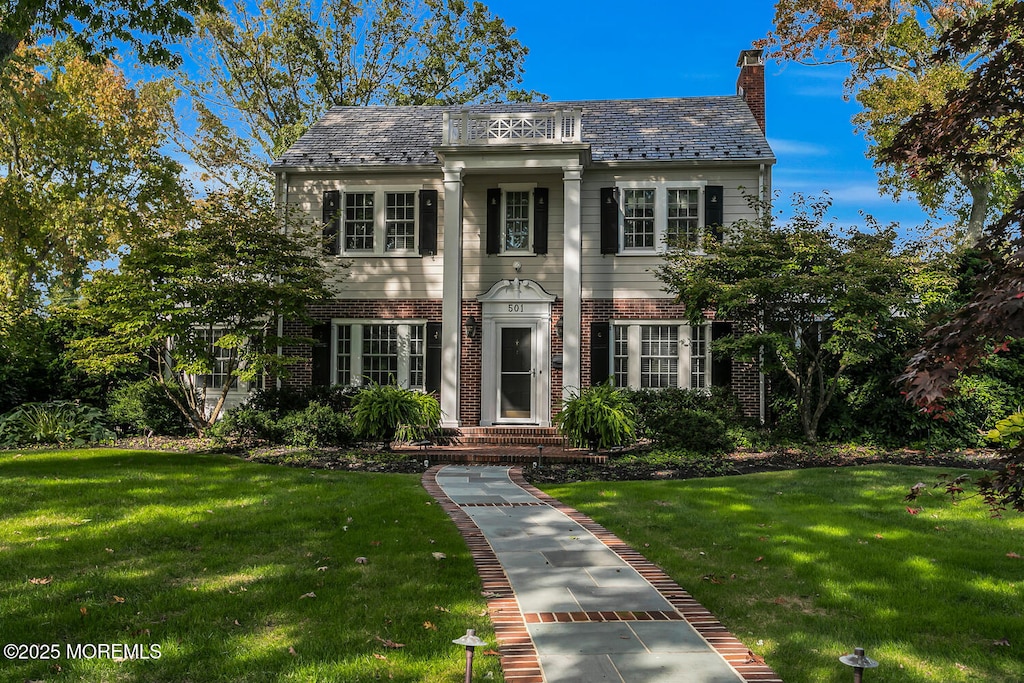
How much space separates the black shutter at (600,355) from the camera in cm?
1549

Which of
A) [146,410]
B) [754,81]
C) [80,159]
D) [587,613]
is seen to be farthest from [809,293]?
[80,159]

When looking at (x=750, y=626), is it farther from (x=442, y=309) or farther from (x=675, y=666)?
(x=442, y=309)

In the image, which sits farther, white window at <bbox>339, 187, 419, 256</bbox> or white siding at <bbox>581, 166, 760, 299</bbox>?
white window at <bbox>339, 187, 419, 256</bbox>

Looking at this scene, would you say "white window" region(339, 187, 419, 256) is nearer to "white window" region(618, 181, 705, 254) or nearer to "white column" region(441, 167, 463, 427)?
"white column" region(441, 167, 463, 427)

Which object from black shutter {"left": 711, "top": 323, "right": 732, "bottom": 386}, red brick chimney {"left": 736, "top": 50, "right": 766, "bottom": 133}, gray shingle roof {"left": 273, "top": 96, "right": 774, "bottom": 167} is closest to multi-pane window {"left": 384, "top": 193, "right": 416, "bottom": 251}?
gray shingle roof {"left": 273, "top": 96, "right": 774, "bottom": 167}

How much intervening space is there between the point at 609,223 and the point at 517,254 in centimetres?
209

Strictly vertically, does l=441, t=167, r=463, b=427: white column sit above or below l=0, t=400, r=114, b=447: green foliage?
above

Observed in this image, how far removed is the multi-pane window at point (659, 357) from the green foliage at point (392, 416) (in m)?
4.66

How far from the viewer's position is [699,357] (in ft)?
51.3

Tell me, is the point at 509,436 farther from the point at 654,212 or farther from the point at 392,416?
the point at 654,212

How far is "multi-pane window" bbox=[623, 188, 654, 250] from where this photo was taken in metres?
15.9

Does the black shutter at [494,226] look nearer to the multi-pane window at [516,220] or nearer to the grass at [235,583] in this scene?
the multi-pane window at [516,220]

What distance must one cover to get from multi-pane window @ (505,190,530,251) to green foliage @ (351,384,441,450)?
4.07 metres

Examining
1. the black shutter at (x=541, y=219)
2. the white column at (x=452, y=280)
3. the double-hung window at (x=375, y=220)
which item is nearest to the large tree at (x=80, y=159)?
the double-hung window at (x=375, y=220)
